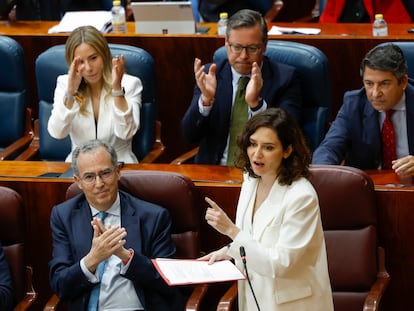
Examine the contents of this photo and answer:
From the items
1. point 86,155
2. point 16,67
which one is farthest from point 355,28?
point 86,155

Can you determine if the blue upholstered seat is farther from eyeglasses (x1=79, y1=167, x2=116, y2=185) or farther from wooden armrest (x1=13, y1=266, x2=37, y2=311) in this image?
eyeglasses (x1=79, y1=167, x2=116, y2=185)

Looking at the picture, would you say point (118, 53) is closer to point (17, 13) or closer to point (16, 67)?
point (16, 67)

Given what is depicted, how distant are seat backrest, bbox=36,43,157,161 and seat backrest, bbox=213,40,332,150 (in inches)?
16.3

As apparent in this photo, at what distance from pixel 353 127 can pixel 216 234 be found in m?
0.51

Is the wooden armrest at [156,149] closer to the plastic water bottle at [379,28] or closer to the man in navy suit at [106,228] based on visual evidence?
the man in navy suit at [106,228]

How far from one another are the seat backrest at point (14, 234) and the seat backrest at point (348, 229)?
760 millimetres

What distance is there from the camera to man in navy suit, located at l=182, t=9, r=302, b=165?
306 cm

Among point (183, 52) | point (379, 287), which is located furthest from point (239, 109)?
point (379, 287)

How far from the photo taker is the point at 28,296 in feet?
A: 8.89

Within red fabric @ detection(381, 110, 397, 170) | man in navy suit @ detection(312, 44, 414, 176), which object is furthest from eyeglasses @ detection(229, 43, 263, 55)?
red fabric @ detection(381, 110, 397, 170)

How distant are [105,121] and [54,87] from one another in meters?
0.31

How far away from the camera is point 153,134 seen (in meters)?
3.44

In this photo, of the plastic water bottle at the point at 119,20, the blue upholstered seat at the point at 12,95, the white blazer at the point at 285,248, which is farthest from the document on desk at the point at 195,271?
the plastic water bottle at the point at 119,20

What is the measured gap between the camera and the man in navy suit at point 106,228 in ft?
8.52
